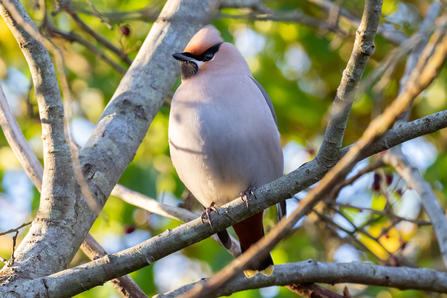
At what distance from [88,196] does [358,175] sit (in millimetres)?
2374

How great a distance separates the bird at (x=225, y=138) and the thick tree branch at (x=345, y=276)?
4.0 inches

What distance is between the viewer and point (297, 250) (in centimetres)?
464

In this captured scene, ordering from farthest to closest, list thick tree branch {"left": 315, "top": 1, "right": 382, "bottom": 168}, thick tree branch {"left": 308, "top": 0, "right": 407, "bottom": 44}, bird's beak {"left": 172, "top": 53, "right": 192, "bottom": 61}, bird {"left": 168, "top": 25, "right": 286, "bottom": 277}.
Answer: thick tree branch {"left": 308, "top": 0, "right": 407, "bottom": 44} → bird's beak {"left": 172, "top": 53, "right": 192, "bottom": 61} → bird {"left": 168, "top": 25, "right": 286, "bottom": 277} → thick tree branch {"left": 315, "top": 1, "right": 382, "bottom": 168}

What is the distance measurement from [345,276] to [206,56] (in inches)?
72.3

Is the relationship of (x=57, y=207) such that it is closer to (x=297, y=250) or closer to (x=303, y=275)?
(x=303, y=275)

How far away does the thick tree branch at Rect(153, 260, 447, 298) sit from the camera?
2.98 metres

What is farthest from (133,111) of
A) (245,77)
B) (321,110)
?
(321,110)

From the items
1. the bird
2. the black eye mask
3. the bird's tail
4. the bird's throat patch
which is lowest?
the bird's tail

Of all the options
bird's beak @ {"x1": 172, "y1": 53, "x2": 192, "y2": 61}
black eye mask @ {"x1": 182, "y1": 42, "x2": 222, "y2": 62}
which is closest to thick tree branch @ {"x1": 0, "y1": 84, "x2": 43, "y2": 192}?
bird's beak @ {"x1": 172, "y1": 53, "x2": 192, "y2": 61}

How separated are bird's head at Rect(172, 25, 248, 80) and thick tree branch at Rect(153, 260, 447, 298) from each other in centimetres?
145

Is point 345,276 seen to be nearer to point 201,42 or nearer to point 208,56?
point 208,56

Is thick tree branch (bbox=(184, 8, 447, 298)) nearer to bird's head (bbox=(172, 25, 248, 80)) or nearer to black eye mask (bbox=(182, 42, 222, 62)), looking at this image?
bird's head (bbox=(172, 25, 248, 80))

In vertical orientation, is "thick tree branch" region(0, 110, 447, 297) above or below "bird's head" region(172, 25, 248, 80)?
below

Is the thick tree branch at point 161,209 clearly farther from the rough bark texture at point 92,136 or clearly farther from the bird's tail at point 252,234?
the rough bark texture at point 92,136
